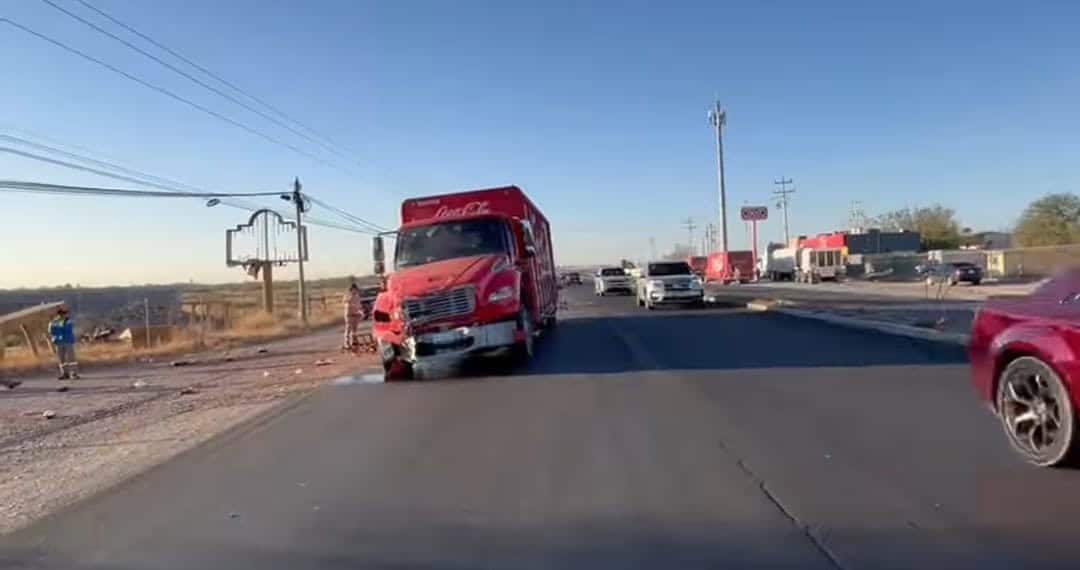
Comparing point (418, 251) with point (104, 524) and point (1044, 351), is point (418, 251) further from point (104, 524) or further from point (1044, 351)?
point (1044, 351)

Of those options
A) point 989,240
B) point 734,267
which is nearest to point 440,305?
point 734,267

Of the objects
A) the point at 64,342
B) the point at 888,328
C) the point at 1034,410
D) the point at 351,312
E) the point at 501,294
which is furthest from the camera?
the point at 351,312

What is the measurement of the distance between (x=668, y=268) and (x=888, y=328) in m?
16.4

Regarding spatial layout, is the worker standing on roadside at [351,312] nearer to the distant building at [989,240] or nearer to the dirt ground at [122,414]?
the dirt ground at [122,414]

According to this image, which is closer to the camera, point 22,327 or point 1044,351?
point 1044,351

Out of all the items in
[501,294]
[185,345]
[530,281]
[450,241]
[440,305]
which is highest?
[450,241]

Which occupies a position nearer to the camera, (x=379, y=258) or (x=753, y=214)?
(x=379, y=258)

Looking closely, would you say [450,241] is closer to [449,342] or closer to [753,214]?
[449,342]

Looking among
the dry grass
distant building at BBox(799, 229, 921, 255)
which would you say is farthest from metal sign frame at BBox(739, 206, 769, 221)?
the dry grass

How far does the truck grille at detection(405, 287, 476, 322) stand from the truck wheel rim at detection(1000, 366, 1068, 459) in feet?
29.1

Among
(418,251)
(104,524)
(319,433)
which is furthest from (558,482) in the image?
(418,251)

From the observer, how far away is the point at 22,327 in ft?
104

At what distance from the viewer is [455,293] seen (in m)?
14.4

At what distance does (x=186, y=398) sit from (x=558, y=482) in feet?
35.1
